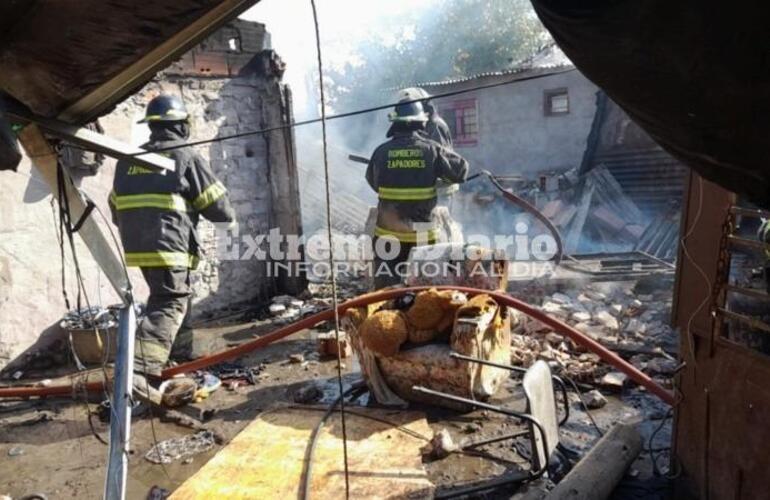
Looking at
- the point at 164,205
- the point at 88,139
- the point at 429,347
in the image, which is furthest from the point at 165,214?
the point at 88,139

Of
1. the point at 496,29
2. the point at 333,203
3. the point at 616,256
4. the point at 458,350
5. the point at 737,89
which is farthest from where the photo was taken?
the point at 496,29

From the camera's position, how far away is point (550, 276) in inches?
295

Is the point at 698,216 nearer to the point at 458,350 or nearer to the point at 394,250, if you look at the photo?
the point at 458,350

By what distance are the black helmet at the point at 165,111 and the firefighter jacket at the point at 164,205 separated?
13 cm

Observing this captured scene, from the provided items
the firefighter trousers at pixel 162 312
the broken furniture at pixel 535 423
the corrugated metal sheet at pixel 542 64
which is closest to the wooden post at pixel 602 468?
the broken furniture at pixel 535 423

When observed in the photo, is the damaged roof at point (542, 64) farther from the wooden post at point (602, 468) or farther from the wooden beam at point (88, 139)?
the wooden beam at point (88, 139)

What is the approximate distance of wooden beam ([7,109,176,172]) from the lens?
1.94 metres

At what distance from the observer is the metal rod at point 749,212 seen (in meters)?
2.44

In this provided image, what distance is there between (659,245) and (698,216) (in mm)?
7992

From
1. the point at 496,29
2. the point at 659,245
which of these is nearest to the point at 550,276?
the point at 659,245

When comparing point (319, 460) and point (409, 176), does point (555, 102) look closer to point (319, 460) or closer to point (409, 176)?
point (409, 176)

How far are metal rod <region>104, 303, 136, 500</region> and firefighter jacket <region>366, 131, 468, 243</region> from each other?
392 centimetres

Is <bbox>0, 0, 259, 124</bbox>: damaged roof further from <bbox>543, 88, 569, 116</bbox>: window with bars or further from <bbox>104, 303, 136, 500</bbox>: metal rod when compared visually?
<bbox>543, 88, 569, 116</bbox>: window with bars

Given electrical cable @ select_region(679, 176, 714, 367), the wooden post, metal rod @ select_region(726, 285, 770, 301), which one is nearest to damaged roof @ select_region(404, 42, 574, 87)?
electrical cable @ select_region(679, 176, 714, 367)
